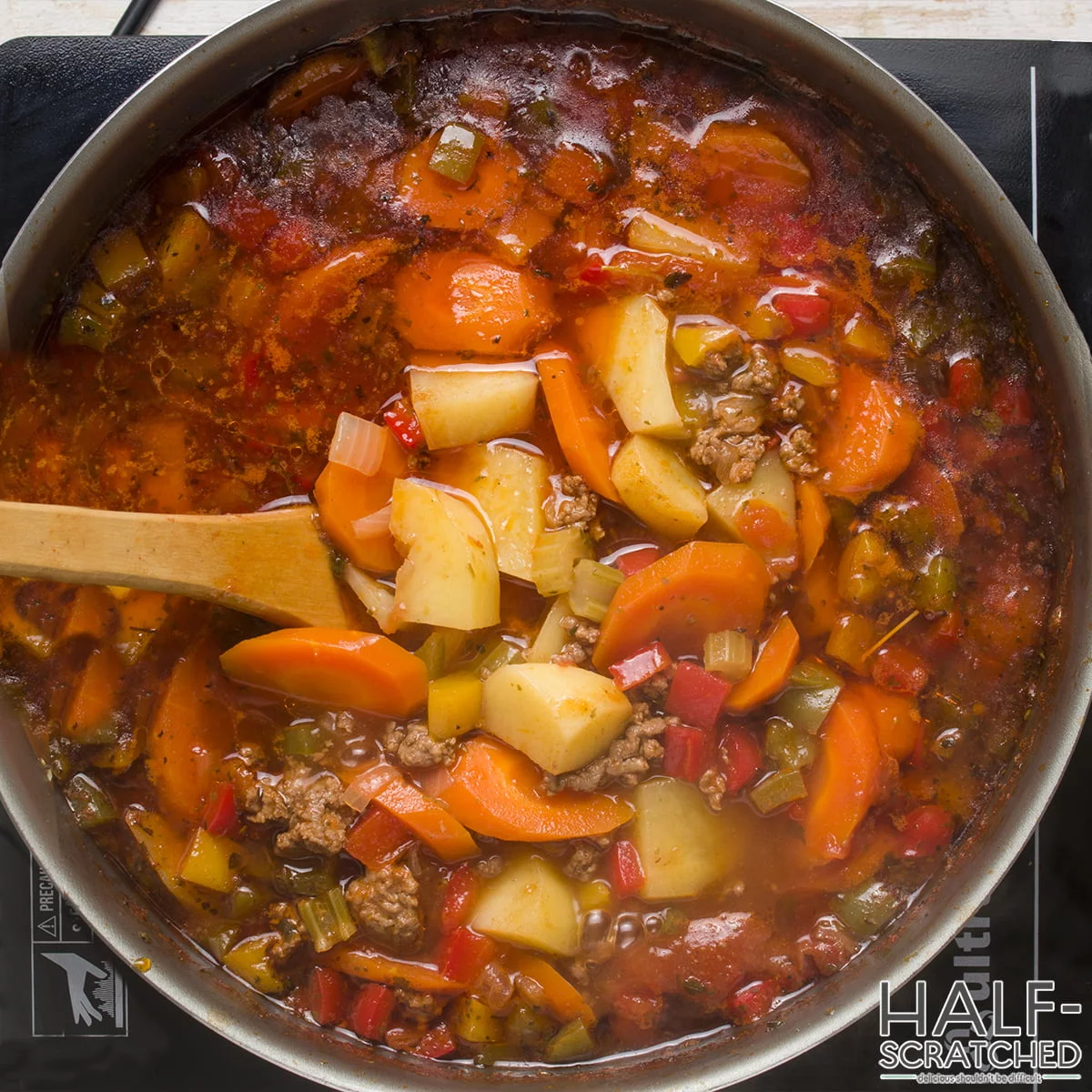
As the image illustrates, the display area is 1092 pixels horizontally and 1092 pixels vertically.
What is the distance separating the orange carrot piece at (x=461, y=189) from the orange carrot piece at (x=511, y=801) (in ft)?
4.41

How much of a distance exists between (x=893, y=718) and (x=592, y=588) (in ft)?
2.83

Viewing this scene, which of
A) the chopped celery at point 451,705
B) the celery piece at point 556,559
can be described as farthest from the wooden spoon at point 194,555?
the celery piece at point 556,559

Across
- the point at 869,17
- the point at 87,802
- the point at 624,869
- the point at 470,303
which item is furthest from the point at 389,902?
the point at 869,17

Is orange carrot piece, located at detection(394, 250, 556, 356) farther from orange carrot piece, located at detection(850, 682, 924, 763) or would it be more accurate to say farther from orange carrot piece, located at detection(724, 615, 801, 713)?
orange carrot piece, located at detection(850, 682, 924, 763)

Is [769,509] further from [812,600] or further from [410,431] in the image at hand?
[410,431]

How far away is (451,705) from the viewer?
2.45 meters

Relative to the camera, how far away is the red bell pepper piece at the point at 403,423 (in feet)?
8.18

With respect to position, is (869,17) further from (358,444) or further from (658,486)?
(358,444)

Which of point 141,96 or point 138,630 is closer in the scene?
point 141,96

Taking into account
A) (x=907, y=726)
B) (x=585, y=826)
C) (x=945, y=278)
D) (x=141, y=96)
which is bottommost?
(x=585, y=826)

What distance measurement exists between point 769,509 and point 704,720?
575 mm

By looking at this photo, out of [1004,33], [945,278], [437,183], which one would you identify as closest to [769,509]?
[945,278]

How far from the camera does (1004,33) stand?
2715 millimetres

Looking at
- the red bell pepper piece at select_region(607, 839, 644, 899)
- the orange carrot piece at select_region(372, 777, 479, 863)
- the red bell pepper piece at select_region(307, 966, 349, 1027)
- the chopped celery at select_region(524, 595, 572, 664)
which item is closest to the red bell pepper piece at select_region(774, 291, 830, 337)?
the chopped celery at select_region(524, 595, 572, 664)
